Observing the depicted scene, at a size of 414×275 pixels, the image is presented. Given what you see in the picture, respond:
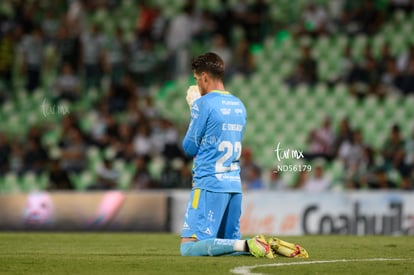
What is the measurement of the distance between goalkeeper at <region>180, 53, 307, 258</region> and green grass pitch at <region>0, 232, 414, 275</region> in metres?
0.19

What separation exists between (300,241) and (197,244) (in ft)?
12.1

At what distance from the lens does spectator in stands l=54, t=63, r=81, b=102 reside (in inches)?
852

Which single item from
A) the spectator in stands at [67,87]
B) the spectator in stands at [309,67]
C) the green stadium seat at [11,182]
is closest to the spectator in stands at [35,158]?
the green stadium seat at [11,182]

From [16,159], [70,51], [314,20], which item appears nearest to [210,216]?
[16,159]

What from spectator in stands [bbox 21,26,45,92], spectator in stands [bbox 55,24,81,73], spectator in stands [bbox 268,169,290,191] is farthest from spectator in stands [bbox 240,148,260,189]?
spectator in stands [bbox 21,26,45,92]

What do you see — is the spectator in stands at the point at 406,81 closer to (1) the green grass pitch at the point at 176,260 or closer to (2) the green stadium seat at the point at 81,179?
(2) the green stadium seat at the point at 81,179

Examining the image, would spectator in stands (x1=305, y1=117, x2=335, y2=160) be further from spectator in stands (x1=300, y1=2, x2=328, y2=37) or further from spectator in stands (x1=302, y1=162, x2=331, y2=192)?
spectator in stands (x1=300, y1=2, x2=328, y2=37)

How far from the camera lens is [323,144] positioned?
1891 centimetres

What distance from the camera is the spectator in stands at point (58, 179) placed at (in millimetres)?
19203

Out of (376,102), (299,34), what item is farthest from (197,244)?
(299,34)

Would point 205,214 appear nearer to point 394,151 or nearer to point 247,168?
point 247,168

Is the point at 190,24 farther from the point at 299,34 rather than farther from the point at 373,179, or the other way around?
the point at 373,179

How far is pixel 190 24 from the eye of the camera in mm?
22578

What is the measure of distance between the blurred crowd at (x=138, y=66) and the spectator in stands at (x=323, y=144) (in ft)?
0.08
